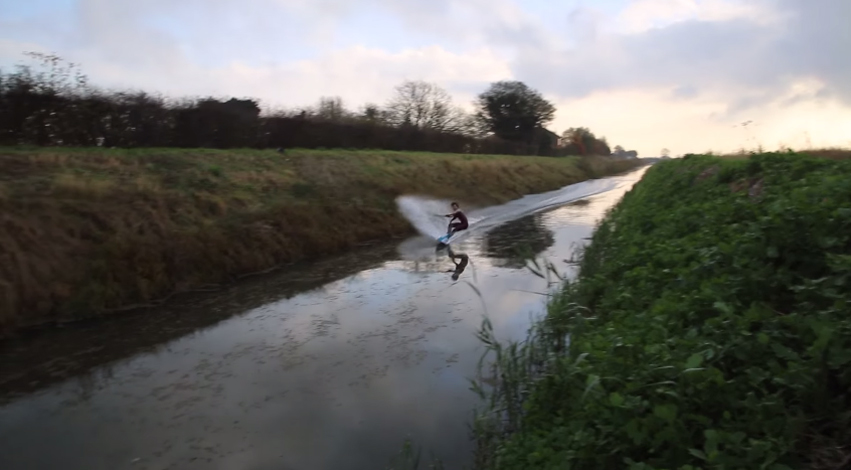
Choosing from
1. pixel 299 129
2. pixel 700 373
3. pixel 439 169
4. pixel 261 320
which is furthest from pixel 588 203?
pixel 700 373

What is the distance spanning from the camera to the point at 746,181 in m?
9.41

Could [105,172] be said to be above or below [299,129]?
below

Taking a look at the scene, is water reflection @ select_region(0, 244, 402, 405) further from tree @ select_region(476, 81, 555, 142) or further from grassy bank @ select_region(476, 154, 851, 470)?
tree @ select_region(476, 81, 555, 142)

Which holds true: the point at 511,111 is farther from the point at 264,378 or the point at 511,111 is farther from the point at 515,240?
the point at 264,378

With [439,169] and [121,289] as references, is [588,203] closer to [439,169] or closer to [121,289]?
[439,169]

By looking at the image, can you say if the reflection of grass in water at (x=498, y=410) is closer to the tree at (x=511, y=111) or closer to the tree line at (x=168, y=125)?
the tree line at (x=168, y=125)

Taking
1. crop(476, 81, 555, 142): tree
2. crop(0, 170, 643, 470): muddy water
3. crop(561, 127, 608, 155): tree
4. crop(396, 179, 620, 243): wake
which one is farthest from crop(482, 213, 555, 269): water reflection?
crop(561, 127, 608, 155): tree

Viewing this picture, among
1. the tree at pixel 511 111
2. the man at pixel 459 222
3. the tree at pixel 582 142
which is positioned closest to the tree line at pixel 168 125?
the man at pixel 459 222

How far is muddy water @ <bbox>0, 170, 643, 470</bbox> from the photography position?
6301 mm

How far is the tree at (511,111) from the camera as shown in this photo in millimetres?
66250

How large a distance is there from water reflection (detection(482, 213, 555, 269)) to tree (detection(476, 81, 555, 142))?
42972mm

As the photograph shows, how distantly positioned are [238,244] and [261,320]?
12.9 ft

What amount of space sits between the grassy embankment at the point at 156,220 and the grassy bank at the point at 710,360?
25.7 ft

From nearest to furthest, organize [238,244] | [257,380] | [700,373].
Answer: [700,373] < [257,380] < [238,244]
